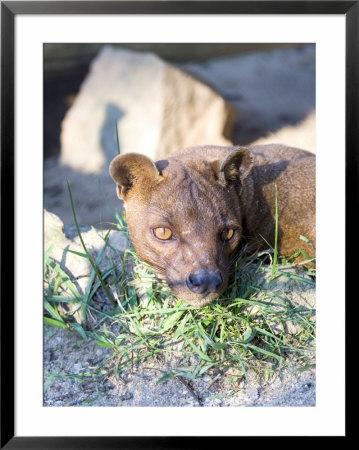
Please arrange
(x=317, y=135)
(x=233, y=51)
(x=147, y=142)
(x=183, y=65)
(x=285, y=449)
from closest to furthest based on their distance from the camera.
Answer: (x=285, y=449)
(x=317, y=135)
(x=233, y=51)
(x=183, y=65)
(x=147, y=142)

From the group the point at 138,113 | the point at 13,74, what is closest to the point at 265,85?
the point at 138,113

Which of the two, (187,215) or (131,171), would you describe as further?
(131,171)

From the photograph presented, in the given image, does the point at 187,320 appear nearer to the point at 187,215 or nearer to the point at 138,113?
the point at 187,215

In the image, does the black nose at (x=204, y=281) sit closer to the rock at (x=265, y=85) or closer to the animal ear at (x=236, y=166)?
the animal ear at (x=236, y=166)

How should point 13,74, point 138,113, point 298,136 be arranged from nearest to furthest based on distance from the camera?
point 13,74, point 298,136, point 138,113

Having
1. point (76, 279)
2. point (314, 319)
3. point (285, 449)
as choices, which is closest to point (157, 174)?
point (76, 279)

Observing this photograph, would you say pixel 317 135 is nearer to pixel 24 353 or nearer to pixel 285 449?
pixel 285 449
